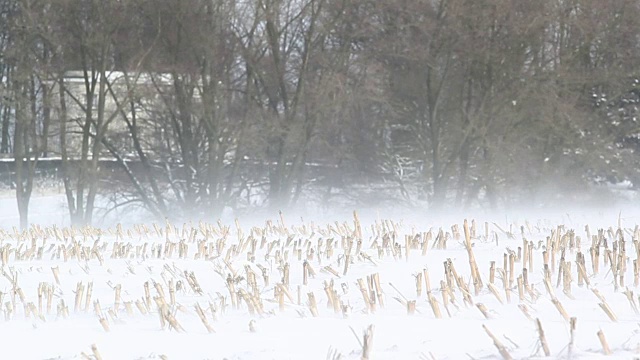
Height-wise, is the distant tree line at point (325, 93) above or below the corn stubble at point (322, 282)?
above

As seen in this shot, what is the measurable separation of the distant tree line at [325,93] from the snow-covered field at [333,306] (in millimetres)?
16823

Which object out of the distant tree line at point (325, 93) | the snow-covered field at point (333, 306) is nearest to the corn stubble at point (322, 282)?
the snow-covered field at point (333, 306)

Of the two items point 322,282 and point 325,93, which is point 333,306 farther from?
point 325,93

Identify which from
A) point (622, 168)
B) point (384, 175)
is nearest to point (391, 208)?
point (384, 175)

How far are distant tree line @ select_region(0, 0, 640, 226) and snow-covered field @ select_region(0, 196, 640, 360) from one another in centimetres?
1682

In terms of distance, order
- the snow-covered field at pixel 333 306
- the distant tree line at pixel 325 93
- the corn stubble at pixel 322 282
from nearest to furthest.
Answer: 1. the snow-covered field at pixel 333 306
2. the corn stubble at pixel 322 282
3. the distant tree line at pixel 325 93

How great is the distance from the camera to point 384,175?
28.4 metres

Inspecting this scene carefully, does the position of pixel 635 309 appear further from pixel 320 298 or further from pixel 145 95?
pixel 145 95

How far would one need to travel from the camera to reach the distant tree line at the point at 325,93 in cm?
2506

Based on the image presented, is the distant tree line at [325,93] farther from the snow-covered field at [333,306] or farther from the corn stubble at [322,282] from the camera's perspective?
the snow-covered field at [333,306]

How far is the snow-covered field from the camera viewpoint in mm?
4824

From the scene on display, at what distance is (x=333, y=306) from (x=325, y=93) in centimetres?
1982

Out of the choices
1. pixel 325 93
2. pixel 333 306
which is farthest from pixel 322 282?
pixel 325 93

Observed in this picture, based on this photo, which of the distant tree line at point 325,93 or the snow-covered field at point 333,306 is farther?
the distant tree line at point 325,93
